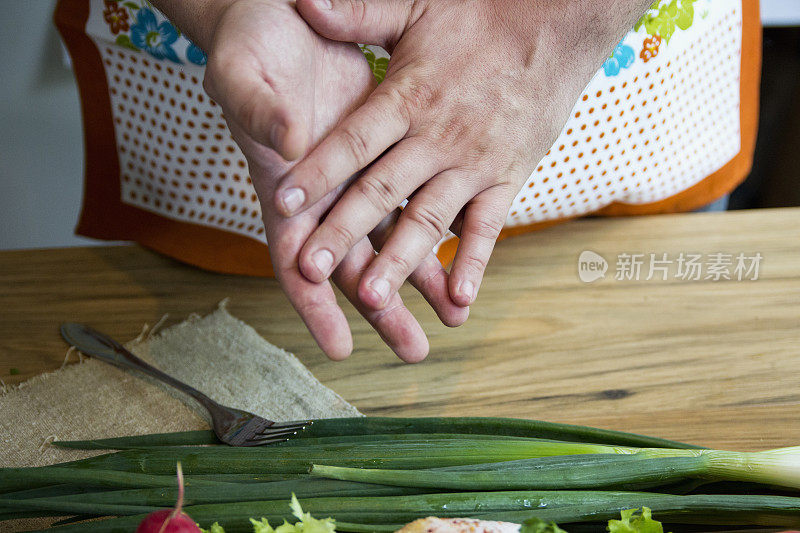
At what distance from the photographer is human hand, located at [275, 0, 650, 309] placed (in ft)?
2.22

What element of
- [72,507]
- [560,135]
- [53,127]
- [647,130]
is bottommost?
[53,127]

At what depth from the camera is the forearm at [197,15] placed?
75cm

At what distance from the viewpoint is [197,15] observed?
775mm

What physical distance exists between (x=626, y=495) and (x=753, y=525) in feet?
0.39

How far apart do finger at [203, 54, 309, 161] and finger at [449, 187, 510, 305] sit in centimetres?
22

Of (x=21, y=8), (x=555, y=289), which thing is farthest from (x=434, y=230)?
(x=21, y=8)

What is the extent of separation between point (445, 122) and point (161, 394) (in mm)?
455

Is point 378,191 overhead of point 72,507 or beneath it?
overhead

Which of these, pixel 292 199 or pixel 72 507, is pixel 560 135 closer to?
pixel 292 199

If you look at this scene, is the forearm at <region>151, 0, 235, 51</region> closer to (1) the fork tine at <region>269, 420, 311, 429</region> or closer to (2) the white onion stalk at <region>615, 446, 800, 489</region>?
(1) the fork tine at <region>269, 420, 311, 429</region>

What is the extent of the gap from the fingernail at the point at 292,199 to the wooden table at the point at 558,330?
0.89 ft

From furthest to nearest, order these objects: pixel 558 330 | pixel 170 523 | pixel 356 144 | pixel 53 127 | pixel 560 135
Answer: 1. pixel 53 127
2. pixel 560 135
3. pixel 558 330
4. pixel 356 144
5. pixel 170 523

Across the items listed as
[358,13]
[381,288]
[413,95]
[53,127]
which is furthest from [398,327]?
[53,127]

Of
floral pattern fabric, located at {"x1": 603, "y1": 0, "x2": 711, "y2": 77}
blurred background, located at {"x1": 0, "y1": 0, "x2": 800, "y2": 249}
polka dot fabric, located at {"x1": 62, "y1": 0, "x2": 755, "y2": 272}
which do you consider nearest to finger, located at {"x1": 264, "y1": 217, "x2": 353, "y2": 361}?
polka dot fabric, located at {"x1": 62, "y1": 0, "x2": 755, "y2": 272}
